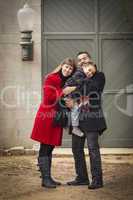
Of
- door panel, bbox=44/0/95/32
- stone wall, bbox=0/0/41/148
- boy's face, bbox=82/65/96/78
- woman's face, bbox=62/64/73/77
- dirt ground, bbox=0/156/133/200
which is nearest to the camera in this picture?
dirt ground, bbox=0/156/133/200

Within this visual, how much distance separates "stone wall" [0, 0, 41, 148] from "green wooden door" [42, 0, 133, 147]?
257mm

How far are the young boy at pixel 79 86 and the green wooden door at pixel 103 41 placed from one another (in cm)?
373

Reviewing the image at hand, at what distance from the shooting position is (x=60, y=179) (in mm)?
9031

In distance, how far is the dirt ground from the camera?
25.5 feet

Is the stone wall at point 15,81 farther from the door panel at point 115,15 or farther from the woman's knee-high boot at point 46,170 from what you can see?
the woman's knee-high boot at point 46,170

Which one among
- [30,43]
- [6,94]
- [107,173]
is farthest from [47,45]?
[107,173]

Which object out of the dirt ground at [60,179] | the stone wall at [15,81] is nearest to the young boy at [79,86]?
the dirt ground at [60,179]

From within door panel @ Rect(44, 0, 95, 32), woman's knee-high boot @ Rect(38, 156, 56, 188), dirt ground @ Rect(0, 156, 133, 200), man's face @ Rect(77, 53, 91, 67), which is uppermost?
door panel @ Rect(44, 0, 95, 32)

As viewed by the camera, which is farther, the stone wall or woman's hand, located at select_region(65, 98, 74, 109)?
the stone wall

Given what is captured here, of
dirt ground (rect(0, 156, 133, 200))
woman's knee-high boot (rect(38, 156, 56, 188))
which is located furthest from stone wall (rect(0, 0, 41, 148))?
woman's knee-high boot (rect(38, 156, 56, 188))

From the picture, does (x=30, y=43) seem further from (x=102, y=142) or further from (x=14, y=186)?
(x=14, y=186)

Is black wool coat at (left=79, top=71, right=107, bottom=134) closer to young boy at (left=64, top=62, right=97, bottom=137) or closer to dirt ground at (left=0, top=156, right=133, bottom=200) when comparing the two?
young boy at (left=64, top=62, right=97, bottom=137)

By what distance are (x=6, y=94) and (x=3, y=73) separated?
417mm

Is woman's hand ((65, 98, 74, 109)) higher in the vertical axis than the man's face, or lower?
lower
